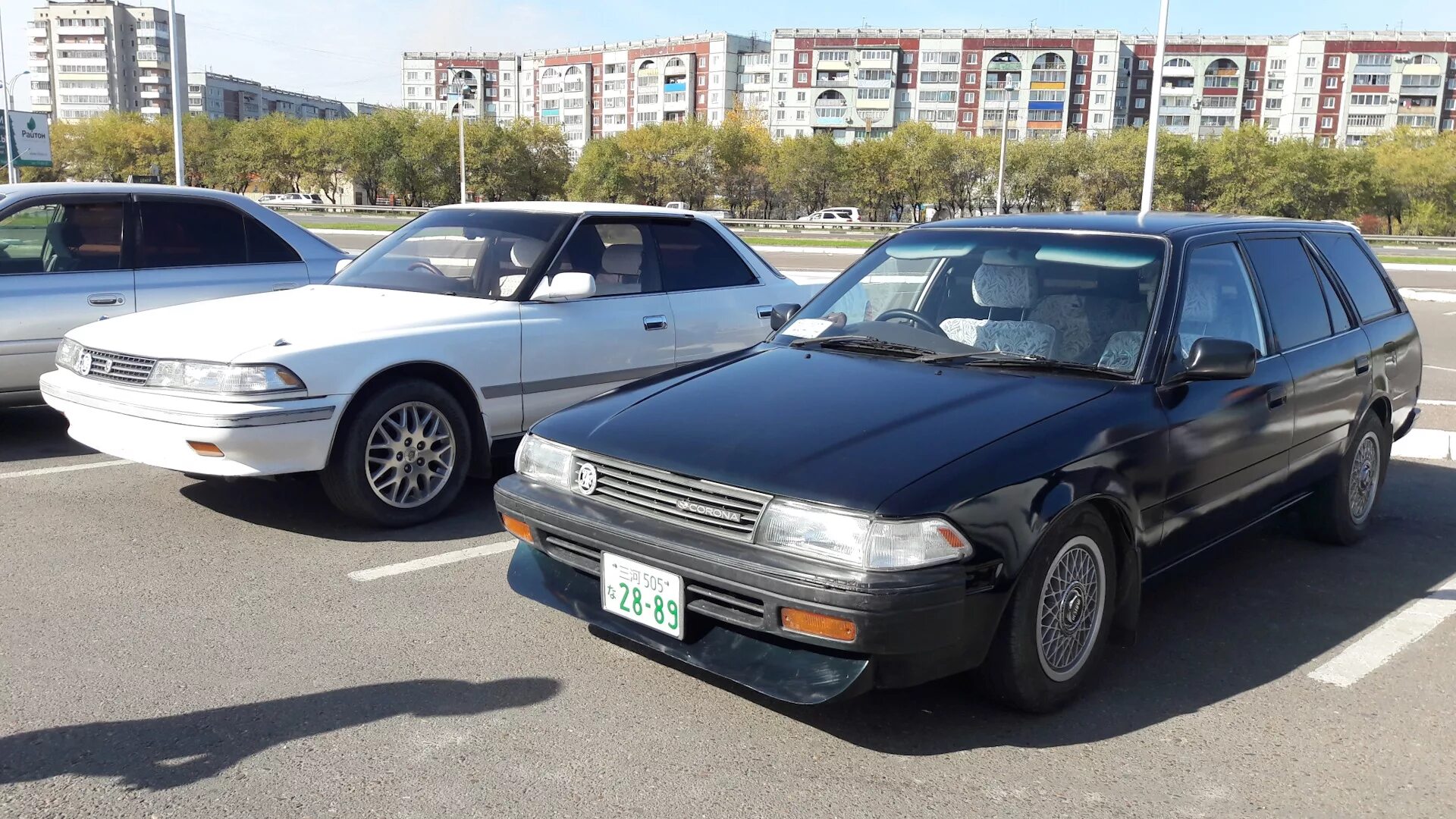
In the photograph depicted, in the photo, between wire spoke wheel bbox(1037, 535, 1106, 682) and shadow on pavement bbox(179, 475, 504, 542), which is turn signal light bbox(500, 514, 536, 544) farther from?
wire spoke wheel bbox(1037, 535, 1106, 682)

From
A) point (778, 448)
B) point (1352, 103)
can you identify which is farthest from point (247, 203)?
point (1352, 103)

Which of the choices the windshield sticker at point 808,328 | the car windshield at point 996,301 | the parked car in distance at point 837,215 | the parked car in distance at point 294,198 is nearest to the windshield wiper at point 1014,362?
the car windshield at point 996,301

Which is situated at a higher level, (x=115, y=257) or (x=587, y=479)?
(x=115, y=257)

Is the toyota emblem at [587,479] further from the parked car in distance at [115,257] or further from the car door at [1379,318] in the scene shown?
the parked car in distance at [115,257]

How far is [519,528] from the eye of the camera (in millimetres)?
4027

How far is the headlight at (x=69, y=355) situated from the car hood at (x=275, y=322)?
0.04 metres

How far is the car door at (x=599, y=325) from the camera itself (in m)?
6.10

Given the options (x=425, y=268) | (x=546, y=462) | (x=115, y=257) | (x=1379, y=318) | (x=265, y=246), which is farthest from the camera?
(x=265, y=246)

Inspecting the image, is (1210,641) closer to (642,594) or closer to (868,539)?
(868,539)

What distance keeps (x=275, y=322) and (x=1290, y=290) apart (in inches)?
182

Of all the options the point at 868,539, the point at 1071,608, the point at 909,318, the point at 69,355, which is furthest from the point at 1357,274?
the point at 69,355

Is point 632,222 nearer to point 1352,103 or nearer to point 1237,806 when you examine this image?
point 1237,806

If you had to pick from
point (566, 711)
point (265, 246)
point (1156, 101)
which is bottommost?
point (566, 711)

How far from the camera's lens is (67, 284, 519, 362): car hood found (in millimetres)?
5230
